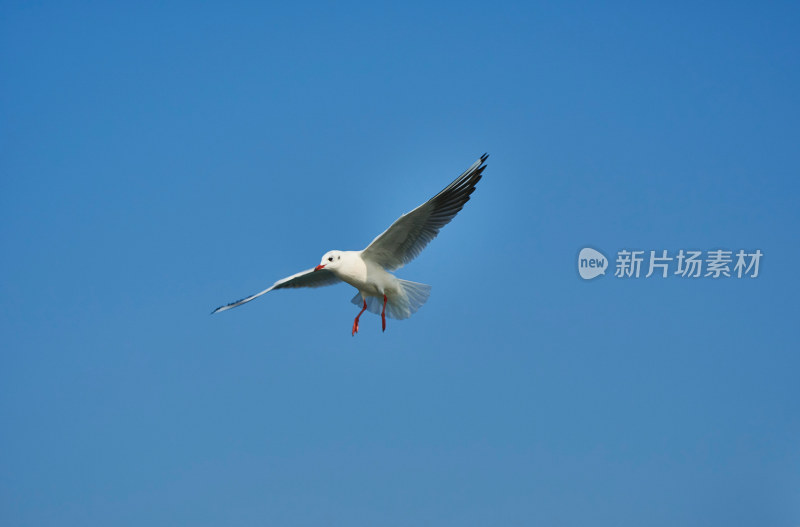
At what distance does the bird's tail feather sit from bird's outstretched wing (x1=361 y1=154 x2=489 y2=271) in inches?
9.2

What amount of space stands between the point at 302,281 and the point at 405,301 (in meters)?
1.17

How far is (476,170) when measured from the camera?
1111 centimetres

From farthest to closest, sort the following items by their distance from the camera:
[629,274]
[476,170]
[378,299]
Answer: [629,274] < [378,299] < [476,170]

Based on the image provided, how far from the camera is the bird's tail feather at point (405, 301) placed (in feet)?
38.5

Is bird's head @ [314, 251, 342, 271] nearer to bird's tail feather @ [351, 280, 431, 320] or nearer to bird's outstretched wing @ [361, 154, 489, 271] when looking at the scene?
bird's outstretched wing @ [361, 154, 489, 271]

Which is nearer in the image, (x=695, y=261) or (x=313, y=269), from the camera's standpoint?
(x=313, y=269)

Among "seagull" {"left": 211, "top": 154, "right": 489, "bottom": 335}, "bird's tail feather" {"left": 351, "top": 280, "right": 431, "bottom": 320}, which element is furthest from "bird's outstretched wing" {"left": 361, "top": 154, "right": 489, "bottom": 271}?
"bird's tail feather" {"left": 351, "top": 280, "right": 431, "bottom": 320}

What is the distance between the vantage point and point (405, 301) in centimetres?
1177

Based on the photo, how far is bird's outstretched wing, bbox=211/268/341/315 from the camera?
12.0 m

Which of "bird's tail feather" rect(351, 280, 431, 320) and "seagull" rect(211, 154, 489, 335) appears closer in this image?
"seagull" rect(211, 154, 489, 335)

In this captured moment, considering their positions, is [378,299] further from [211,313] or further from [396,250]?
[211,313]

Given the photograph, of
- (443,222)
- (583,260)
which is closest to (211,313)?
(443,222)

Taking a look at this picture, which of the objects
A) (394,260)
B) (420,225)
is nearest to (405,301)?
(394,260)

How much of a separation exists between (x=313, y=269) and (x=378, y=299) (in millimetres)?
706
